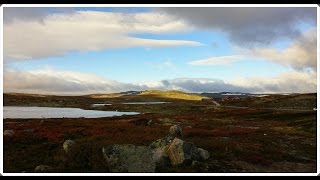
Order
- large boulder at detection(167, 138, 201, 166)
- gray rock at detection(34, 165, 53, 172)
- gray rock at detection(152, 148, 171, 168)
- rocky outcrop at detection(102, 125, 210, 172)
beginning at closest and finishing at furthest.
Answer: rocky outcrop at detection(102, 125, 210, 172)
gray rock at detection(34, 165, 53, 172)
gray rock at detection(152, 148, 171, 168)
large boulder at detection(167, 138, 201, 166)

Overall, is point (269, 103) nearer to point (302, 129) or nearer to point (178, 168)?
point (302, 129)

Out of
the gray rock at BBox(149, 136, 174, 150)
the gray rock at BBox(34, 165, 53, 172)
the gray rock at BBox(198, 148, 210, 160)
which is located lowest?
the gray rock at BBox(34, 165, 53, 172)

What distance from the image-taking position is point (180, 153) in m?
26.9

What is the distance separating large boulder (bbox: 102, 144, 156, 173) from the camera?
2504cm

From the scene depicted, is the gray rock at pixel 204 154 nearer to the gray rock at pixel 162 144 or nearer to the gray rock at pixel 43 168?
the gray rock at pixel 162 144

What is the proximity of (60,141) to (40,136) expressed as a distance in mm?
2965

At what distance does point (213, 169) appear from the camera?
26.6 meters

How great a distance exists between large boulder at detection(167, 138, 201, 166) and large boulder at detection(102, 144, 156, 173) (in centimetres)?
175

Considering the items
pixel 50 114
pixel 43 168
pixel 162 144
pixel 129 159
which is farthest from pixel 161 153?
pixel 50 114

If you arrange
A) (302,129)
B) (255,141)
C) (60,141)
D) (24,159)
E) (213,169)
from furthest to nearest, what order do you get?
1. (302,129)
2. (255,141)
3. (60,141)
4. (24,159)
5. (213,169)

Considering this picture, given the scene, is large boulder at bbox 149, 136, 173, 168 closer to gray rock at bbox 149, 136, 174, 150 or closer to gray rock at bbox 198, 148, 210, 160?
gray rock at bbox 149, 136, 174, 150

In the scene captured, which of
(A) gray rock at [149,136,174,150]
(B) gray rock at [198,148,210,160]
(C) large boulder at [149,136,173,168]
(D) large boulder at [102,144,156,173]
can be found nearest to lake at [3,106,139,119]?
(A) gray rock at [149,136,174,150]

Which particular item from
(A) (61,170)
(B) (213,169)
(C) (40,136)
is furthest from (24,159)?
(B) (213,169)

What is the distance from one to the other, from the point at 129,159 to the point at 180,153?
12.3ft
